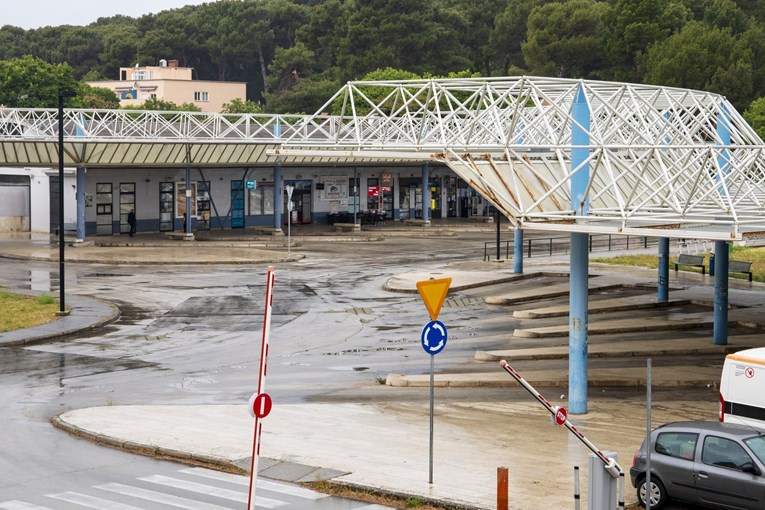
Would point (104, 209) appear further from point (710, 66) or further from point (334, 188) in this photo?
point (710, 66)

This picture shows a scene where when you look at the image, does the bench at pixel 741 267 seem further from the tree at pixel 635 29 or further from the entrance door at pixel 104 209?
the tree at pixel 635 29

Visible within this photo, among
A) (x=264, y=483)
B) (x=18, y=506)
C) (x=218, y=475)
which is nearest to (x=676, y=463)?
(x=264, y=483)

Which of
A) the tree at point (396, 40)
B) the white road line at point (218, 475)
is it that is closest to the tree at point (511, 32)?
the tree at point (396, 40)

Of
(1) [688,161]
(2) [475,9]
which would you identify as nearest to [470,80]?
(1) [688,161]

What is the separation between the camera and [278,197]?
6656 cm

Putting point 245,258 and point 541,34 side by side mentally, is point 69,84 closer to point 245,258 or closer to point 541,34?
point 541,34

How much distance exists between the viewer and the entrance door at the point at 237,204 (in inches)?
2717

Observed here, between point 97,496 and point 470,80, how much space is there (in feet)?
48.9

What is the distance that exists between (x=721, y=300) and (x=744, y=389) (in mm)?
13031

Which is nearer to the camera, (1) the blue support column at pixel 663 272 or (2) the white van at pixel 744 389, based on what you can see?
(2) the white van at pixel 744 389

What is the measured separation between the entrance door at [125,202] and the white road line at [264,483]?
155 feet

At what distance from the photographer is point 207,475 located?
58.1 feet

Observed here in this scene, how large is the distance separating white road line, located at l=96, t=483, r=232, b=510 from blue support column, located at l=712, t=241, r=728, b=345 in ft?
59.5

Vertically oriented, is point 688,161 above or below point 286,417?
above
